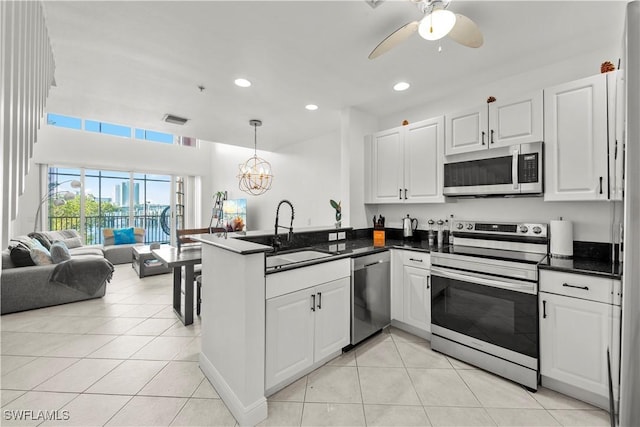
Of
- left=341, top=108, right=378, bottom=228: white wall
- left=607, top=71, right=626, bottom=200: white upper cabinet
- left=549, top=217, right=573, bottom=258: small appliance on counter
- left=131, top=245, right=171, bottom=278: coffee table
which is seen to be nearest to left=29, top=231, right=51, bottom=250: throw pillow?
left=131, top=245, right=171, bottom=278: coffee table

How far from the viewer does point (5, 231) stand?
1019mm

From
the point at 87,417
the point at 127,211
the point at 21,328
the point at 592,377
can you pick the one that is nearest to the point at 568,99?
the point at 592,377

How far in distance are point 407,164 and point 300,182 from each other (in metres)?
2.83

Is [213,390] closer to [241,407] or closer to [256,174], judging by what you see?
[241,407]

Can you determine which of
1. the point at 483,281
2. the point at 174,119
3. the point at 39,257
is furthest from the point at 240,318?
the point at 39,257

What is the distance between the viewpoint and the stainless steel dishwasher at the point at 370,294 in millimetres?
2408

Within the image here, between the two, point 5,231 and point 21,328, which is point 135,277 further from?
point 5,231

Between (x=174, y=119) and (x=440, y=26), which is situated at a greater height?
(x=174, y=119)

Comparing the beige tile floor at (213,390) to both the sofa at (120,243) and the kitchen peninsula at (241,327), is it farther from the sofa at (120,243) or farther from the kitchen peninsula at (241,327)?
the sofa at (120,243)

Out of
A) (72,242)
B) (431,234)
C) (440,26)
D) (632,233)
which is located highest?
(440,26)

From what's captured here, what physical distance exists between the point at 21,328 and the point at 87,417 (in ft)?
6.95

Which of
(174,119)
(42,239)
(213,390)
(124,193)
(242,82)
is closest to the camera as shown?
(213,390)

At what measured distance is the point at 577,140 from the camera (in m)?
2.03

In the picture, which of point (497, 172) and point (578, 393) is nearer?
point (578, 393)
